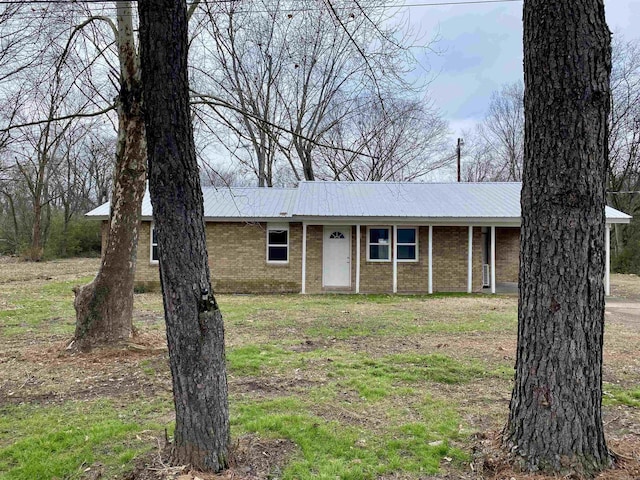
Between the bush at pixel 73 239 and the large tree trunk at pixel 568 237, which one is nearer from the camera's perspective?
the large tree trunk at pixel 568 237

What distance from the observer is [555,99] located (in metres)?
2.87

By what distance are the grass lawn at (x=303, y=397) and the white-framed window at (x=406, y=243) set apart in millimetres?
5941

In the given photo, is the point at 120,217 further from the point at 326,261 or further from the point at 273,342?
the point at 326,261

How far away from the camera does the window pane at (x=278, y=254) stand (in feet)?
48.6

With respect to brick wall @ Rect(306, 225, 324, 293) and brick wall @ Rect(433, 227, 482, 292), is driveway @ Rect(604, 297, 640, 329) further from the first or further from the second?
brick wall @ Rect(306, 225, 324, 293)

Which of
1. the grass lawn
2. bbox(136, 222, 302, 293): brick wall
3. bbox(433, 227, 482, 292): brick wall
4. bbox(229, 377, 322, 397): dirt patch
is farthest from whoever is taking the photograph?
bbox(433, 227, 482, 292): brick wall

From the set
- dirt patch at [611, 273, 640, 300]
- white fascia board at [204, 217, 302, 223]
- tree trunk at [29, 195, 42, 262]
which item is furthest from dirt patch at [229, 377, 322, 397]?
tree trunk at [29, 195, 42, 262]

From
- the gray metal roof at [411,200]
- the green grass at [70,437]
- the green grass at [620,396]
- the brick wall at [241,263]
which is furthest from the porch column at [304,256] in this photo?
the green grass at [620,396]

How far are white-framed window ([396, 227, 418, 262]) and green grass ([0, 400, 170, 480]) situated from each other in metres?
11.4

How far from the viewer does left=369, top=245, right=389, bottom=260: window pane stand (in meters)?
14.8

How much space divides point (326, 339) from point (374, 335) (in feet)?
3.11

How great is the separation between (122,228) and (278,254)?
8612 millimetres

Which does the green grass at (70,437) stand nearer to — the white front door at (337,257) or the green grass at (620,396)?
the green grass at (620,396)

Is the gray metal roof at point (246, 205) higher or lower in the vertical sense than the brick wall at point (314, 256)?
higher
